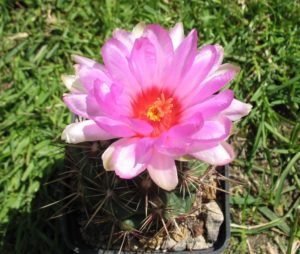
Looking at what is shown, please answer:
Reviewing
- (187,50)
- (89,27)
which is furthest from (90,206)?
(89,27)

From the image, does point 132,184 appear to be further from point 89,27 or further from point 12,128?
point 89,27

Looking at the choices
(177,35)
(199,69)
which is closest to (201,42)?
(177,35)

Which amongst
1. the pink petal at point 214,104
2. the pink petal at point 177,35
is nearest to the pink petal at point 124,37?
the pink petal at point 177,35

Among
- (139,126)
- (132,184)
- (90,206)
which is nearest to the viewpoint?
(139,126)

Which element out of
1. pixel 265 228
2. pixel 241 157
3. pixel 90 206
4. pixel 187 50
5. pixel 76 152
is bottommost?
pixel 265 228

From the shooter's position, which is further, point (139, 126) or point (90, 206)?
point (90, 206)

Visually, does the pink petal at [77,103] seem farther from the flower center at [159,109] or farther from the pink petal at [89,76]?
the flower center at [159,109]

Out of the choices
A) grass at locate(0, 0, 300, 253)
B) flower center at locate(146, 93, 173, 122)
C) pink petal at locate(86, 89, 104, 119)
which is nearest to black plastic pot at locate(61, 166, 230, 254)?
grass at locate(0, 0, 300, 253)

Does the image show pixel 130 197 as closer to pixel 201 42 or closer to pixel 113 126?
pixel 113 126
